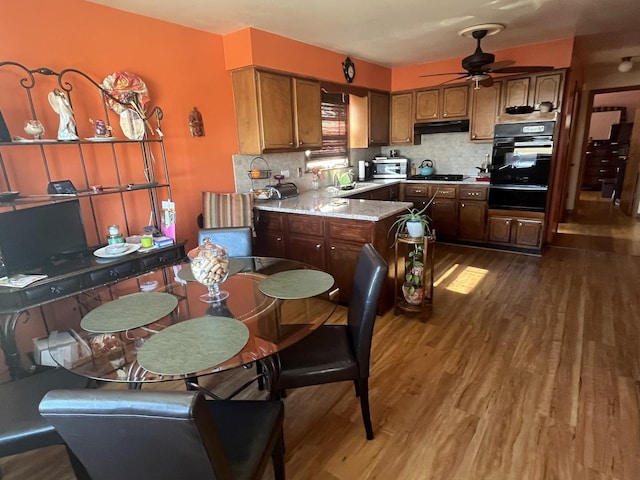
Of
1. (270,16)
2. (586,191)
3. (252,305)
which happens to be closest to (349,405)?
(252,305)

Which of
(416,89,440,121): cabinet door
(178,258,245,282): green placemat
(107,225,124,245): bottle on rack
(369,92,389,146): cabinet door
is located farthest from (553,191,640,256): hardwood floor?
(107,225,124,245): bottle on rack

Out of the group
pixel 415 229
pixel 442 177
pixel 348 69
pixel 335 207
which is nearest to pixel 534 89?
pixel 442 177

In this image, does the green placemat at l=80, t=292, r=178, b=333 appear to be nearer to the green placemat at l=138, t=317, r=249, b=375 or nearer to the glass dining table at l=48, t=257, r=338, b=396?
the glass dining table at l=48, t=257, r=338, b=396

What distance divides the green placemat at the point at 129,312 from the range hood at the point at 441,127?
4366 millimetres

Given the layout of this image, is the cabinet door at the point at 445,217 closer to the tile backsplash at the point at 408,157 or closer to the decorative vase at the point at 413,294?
the tile backsplash at the point at 408,157

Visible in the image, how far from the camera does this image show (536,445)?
1.72m

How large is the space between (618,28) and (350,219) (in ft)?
11.2

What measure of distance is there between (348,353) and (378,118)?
13.4 ft

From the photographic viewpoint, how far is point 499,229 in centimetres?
453

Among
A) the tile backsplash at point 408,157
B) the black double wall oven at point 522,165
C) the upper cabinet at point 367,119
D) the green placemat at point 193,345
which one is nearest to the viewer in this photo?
the green placemat at point 193,345

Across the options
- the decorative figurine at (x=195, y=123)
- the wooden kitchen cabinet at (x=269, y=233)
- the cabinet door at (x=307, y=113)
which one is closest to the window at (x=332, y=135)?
the cabinet door at (x=307, y=113)

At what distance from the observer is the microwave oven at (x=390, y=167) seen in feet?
17.1

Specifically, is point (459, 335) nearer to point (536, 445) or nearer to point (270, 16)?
point (536, 445)

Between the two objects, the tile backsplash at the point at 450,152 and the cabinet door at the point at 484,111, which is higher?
the cabinet door at the point at 484,111
